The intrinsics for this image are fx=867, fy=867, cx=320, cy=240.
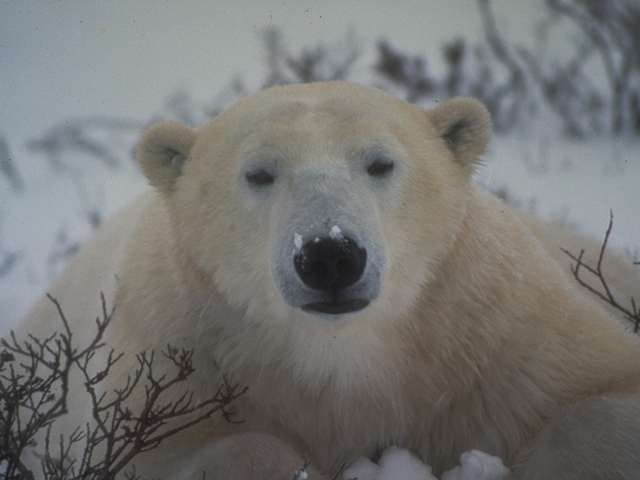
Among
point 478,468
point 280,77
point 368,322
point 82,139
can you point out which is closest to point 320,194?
point 368,322

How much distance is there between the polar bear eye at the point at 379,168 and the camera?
7.70 feet

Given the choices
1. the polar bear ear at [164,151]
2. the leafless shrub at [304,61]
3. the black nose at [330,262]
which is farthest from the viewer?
the leafless shrub at [304,61]

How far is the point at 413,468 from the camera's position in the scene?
232cm

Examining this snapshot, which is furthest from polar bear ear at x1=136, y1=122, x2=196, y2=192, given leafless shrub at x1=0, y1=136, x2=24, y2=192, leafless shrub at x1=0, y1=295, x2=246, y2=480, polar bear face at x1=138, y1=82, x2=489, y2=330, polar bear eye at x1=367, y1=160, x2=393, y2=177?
leafless shrub at x1=0, y1=136, x2=24, y2=192

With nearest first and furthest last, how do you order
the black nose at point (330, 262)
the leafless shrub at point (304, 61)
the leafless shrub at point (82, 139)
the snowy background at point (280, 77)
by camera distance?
1. the black nose at point (330, 262)
2. the snowy background at point (280, 77)
3. the leafless shrub at point (304, 61)
4. the leafless shrub at point (82, 139)

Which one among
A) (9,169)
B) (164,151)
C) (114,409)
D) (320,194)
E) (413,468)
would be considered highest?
(164,151)

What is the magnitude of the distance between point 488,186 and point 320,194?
308cm

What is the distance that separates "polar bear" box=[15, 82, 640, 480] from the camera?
7.53ft

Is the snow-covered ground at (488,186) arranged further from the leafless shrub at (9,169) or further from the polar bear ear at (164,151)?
the polar bear ear at (164,151)

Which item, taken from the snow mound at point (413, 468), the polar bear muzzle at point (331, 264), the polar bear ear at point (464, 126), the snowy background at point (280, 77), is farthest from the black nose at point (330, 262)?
the snowy background at point (280, 77)

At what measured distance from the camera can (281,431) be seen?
2.43m

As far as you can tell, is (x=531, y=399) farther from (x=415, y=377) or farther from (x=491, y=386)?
(x=415, y=377)

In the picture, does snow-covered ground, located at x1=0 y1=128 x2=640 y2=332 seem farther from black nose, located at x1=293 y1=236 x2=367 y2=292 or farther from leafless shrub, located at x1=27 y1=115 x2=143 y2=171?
black nose, located at x1=293 y1=236 x2=367 y2=292

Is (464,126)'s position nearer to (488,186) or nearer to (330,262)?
(330,262)
